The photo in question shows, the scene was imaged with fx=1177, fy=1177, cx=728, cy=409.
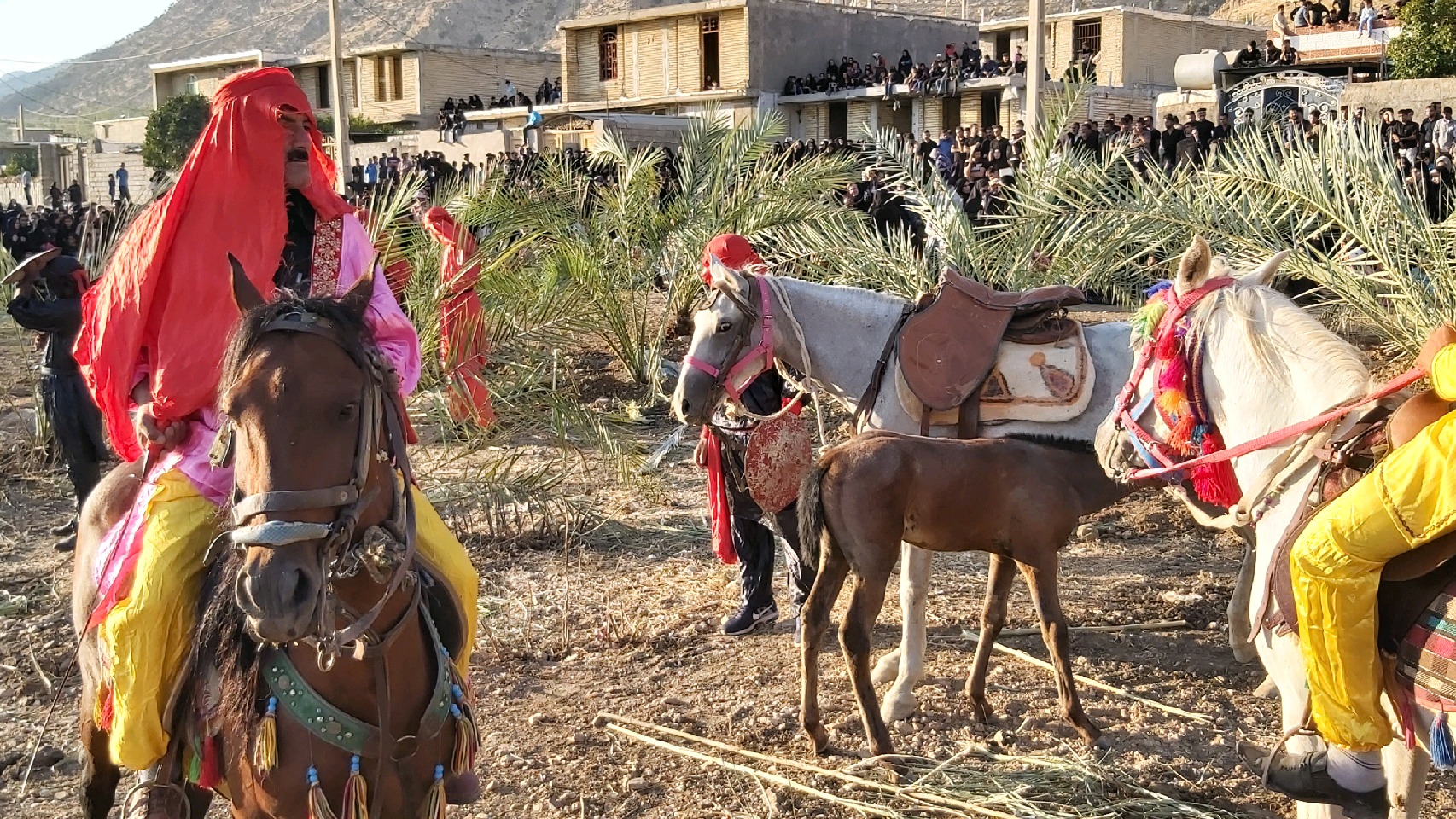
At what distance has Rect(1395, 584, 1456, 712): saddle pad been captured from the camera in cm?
257

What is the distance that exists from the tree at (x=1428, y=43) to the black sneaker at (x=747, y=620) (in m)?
22.4

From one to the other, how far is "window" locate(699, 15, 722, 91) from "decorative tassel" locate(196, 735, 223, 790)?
39.4 m

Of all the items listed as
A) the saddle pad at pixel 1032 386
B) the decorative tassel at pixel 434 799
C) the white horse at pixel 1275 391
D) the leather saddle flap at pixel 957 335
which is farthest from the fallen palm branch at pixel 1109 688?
the decorative tassel at pixel 434 799

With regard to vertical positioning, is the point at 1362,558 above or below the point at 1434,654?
above

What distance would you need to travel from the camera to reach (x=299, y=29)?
4651 inches

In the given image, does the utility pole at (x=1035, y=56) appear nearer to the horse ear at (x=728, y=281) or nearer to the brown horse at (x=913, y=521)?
the horse ear at (x=728, y=281)

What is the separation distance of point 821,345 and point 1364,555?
9.70 feet

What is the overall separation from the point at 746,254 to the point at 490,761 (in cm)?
277

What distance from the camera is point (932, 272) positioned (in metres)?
9.23

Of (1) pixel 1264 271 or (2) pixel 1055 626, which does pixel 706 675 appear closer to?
(2) pixel 1055 626

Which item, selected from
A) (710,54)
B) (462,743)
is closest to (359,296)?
(462,743)

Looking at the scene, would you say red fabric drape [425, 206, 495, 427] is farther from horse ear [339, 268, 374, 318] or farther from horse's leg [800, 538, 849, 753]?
horse ear [339, 268, 374, 318]

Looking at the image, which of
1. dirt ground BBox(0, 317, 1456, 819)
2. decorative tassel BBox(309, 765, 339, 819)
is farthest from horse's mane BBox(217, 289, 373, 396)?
dirt ground BBox(0, 317, 1456, 819)

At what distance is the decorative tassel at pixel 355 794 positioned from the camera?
9.11ft
